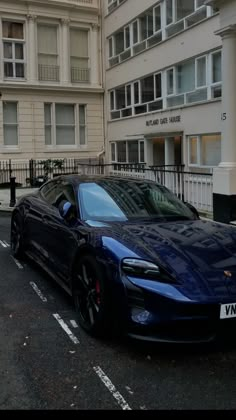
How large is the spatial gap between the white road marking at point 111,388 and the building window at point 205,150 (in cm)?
1315

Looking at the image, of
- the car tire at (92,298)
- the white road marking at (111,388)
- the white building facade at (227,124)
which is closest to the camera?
the white road marking at (111,388)

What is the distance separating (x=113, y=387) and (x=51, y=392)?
43 centimetres

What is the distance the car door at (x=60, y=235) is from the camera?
16.4 feet

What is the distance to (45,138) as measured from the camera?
26297mm

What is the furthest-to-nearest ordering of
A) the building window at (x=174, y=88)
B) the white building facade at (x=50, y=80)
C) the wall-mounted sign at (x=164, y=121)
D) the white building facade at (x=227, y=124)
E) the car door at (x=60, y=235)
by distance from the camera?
the white building facade at (x=50, y=80) → the wall-mounted sign at (x=164, y=121) → the building window at (x=174, y=88) → the white building facade at (x=227, y=124) → the car door at (x=60, y=235)

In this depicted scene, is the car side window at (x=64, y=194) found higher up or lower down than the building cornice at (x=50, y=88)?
lower down

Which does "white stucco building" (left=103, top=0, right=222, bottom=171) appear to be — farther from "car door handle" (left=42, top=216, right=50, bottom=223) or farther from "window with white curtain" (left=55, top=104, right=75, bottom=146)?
"car door handle" (left=42, top=216, right=50, bottom=223)

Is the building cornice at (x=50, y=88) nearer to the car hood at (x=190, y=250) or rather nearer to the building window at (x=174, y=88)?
the building window at (x=174, y=88)

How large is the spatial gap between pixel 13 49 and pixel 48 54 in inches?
78.9

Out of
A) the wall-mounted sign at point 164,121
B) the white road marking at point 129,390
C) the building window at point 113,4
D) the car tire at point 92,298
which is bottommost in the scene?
the white road marking at point 129,390

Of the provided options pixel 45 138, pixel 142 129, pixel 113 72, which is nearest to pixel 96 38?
pixel 113 72

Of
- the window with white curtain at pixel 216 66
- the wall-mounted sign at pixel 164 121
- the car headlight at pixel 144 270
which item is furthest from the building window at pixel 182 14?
the car headlight at pixel 144 270

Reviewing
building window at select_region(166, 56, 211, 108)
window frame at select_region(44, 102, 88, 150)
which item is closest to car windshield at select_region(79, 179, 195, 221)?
building window at select_region(166, 56, 211, 108)
